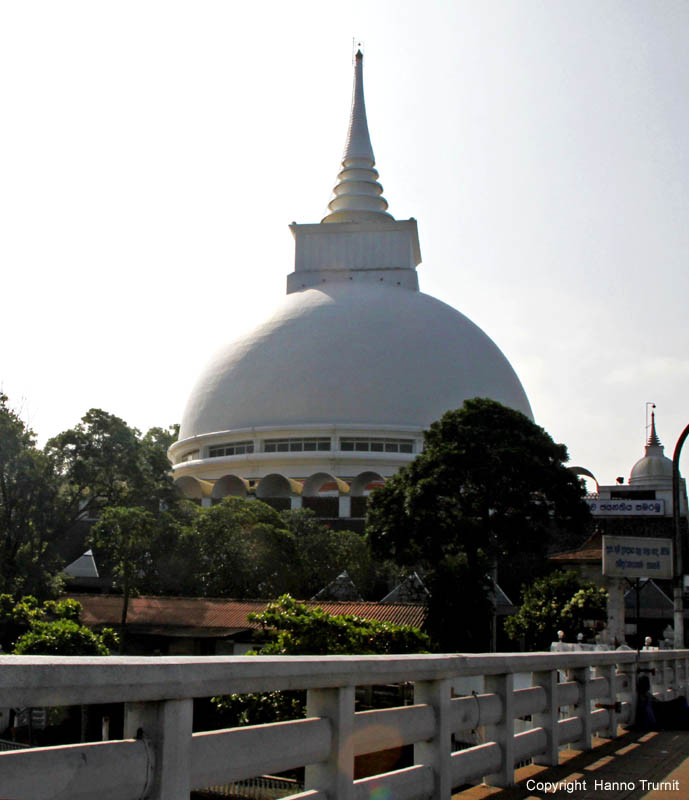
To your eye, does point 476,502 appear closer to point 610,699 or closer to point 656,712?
point 656,712

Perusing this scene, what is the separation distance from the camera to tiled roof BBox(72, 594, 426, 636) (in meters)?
25.0

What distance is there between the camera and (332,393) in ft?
172

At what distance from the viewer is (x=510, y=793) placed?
642 centimetres

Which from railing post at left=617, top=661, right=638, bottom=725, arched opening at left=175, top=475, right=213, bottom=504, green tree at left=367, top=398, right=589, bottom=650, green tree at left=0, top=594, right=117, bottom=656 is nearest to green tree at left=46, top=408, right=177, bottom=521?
green tree at left=0, top=594, right=117, bottom=656

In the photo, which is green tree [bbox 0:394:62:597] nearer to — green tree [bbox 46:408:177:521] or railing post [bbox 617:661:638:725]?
green tree [bbox 46:408:177:521]

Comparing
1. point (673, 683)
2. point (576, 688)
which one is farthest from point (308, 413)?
point (576, 688)

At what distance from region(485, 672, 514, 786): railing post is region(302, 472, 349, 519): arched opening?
38.7 m

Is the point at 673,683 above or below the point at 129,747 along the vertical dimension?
below

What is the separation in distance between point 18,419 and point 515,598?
68.5ft

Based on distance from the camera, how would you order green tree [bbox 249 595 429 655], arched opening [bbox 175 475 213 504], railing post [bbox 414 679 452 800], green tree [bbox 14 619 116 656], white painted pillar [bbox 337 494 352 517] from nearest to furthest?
railing post [bbox 414 679 452 800] → green tree [bbox 249 595 429 655] → green tree [bbox 14 619 116 656] → white painted pillar [bbox 337 494 352 517] → arched opening [bbox 175 475 213 504]

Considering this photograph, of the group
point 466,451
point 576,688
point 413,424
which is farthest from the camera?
point 413,424

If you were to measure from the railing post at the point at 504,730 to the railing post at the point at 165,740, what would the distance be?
11.7 feet

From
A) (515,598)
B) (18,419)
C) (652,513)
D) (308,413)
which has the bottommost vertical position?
(515,598)

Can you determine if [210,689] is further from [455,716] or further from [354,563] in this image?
[354,563]
